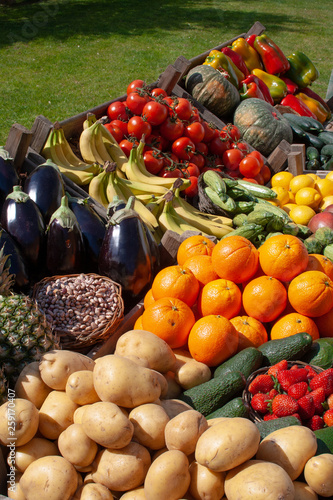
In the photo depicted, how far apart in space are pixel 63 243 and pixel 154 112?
7.19ft

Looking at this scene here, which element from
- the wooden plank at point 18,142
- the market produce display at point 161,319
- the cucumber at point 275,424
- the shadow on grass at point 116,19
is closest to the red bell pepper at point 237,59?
the market produce display at point 161,319

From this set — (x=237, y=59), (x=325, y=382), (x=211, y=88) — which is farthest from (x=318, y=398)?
(x=237, y=59)

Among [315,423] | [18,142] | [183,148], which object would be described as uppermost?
[18,142]

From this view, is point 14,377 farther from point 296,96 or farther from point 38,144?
point 296,96

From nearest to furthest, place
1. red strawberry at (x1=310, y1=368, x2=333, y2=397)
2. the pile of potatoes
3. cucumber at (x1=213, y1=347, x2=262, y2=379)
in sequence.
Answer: the pile of potatoes
red strawberry at (x1=310, y1=368, x2=333, y2=397)
cucumber at (x1=213, y1=347, x2=262, y2=379)

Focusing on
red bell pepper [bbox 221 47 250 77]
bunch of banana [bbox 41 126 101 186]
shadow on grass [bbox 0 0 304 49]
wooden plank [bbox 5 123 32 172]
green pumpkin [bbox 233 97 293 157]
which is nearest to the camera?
wooden plank [bbox 5 123 32 172]

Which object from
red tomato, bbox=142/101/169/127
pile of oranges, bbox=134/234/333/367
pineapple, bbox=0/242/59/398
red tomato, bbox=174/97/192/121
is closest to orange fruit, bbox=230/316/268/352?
pile of oranges, bbox=134/234/333/367

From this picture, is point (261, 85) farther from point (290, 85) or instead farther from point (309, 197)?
point (309, 197)

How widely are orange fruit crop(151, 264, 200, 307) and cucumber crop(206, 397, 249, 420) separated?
700 millimetres

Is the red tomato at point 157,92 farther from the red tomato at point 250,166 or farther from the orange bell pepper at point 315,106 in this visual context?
the orange bell pepper at point 315,106

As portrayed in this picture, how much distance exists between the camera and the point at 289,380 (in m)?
1.95

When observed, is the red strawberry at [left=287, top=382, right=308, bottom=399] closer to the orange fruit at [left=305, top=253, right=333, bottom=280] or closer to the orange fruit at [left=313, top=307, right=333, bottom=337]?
the orange fruit at [left=313, top=307, right=333, bottom=337]

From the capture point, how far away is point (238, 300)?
2.42 meters

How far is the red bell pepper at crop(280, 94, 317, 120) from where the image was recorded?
6578 mm
